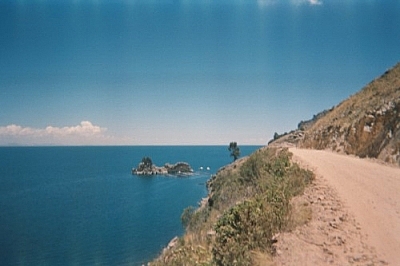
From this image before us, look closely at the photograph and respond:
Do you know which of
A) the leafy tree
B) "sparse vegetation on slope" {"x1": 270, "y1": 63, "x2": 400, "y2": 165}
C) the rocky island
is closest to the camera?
"sparse vegetation on slope" {"x1": 270, "y1": 63, "x2": 400, "y2": 165}

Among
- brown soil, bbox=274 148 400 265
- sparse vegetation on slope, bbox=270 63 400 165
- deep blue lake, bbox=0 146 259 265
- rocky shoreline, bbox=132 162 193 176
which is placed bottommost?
deep blue lake, bbox=0 146 259 265

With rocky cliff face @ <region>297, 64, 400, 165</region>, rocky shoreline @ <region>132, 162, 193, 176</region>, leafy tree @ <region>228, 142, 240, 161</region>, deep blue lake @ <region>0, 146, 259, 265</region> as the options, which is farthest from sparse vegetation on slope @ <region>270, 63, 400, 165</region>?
rocky shoreline @ <region>132, 162, 193, 176</region>

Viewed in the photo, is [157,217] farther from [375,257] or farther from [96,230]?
[375,257]

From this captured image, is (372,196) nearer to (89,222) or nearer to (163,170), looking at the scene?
(89,222)

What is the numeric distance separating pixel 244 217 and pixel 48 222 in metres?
57.6

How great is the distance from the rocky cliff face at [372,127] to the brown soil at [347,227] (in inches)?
225

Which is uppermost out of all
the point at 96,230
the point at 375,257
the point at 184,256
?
the point at 375,257

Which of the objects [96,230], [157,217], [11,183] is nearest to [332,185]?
[96,230]

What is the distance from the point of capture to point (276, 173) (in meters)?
14.9

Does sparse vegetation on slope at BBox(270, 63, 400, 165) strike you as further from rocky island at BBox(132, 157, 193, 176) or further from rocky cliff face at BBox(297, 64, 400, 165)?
rocky island at BBox(132, 157, 193, 176)

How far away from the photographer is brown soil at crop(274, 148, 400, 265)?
24.1ft

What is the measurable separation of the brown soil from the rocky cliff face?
225 inches

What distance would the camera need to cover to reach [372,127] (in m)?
20.6

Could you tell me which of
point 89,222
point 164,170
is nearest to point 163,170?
point 164,170
